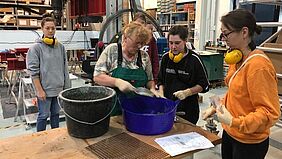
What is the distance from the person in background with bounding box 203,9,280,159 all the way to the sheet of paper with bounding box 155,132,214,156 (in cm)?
15

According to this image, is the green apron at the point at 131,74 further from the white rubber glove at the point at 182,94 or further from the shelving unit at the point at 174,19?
the shelving unit at the point at 174,19

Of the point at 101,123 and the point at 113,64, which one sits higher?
the point at 113,64

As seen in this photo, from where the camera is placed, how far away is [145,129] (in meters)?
1.26

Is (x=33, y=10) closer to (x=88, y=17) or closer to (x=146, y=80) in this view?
(x=88, y=17)

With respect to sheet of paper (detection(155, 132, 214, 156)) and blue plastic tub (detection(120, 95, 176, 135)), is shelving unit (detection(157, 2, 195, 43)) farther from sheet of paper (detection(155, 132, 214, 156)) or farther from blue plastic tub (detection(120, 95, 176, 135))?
sheet of paper (detection(155, 132, 214, 156))

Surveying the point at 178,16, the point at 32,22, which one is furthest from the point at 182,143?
the point at 32,22

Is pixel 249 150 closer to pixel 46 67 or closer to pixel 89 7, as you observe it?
pixel 46 67

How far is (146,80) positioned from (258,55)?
2.41 ft

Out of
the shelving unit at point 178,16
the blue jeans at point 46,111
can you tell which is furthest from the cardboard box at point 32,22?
the blue jeans at point 46,111

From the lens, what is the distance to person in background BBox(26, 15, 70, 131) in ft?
7.46

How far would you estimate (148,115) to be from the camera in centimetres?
120

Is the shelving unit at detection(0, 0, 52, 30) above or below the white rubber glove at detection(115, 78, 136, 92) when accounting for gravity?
above

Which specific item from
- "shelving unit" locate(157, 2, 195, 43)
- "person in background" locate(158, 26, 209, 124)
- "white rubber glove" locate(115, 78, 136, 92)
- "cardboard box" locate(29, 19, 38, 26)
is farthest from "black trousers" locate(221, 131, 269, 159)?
"cardboard box" locate(29, 19, 38, 26)

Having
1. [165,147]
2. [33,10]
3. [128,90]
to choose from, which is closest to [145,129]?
[165,147]
